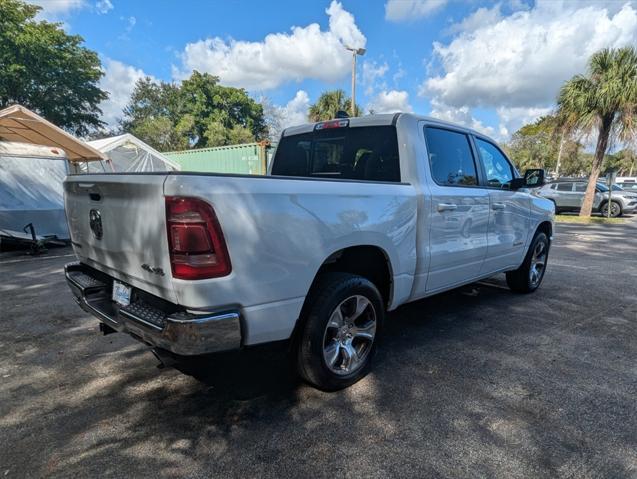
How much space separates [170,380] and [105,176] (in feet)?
5.05

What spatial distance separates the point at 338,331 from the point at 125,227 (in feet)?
5.01

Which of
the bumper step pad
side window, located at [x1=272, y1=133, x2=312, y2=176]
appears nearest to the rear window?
side window, located at [x1=272, y1=133, x2=312, y2=176]

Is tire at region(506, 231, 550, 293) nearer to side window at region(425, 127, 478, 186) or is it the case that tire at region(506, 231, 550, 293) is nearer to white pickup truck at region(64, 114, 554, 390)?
white pickup truck at region(64, 114, 554, 390)

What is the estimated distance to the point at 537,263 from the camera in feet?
17.4

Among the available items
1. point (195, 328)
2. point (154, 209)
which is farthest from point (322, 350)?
point (154, 209)

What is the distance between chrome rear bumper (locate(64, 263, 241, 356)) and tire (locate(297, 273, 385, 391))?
1.85 ft

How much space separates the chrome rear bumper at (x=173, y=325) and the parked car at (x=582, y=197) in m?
18.7

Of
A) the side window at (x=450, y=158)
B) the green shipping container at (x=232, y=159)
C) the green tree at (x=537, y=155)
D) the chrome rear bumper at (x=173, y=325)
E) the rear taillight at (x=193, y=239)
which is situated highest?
the green tree at (x=537, y=155)

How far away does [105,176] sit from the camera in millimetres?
2438

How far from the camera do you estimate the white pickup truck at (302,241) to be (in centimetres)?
198

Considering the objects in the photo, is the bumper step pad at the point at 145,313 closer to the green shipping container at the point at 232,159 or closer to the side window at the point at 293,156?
the side window at the point at 293,156

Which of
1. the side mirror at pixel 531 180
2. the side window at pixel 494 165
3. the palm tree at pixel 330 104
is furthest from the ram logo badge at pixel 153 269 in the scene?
the palm tree at pixel 330 104

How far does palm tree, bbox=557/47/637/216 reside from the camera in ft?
43.9

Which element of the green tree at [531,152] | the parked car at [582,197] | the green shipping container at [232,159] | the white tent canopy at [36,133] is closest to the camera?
the white tent canopy at [36,133]
